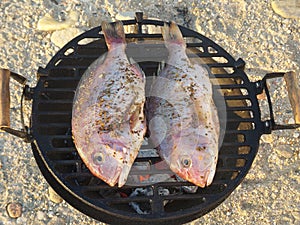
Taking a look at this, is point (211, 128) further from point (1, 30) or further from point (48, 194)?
point (1, 30)

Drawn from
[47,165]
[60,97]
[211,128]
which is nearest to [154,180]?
[211,128]

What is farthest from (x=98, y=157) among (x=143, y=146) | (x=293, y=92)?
(x=293, y=92)

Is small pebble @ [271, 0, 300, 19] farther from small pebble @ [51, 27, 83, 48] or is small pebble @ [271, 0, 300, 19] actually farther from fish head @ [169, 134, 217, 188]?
fish head @ [169, 134, 217, 188]

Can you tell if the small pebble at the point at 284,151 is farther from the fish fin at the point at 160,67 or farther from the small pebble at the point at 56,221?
the small pebble at the point at 56,221

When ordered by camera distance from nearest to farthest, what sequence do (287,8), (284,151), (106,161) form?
(106,161), (284,151), (287,8)

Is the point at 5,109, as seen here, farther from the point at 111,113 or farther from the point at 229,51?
the point at 229,51

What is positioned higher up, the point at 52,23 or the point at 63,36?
the point at 52,23

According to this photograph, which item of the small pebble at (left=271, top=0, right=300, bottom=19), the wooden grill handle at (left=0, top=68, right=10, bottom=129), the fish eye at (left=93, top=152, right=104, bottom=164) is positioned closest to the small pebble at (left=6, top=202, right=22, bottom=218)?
the wooden grill handle at (left=0, top=68, right=10, bottom=129)
